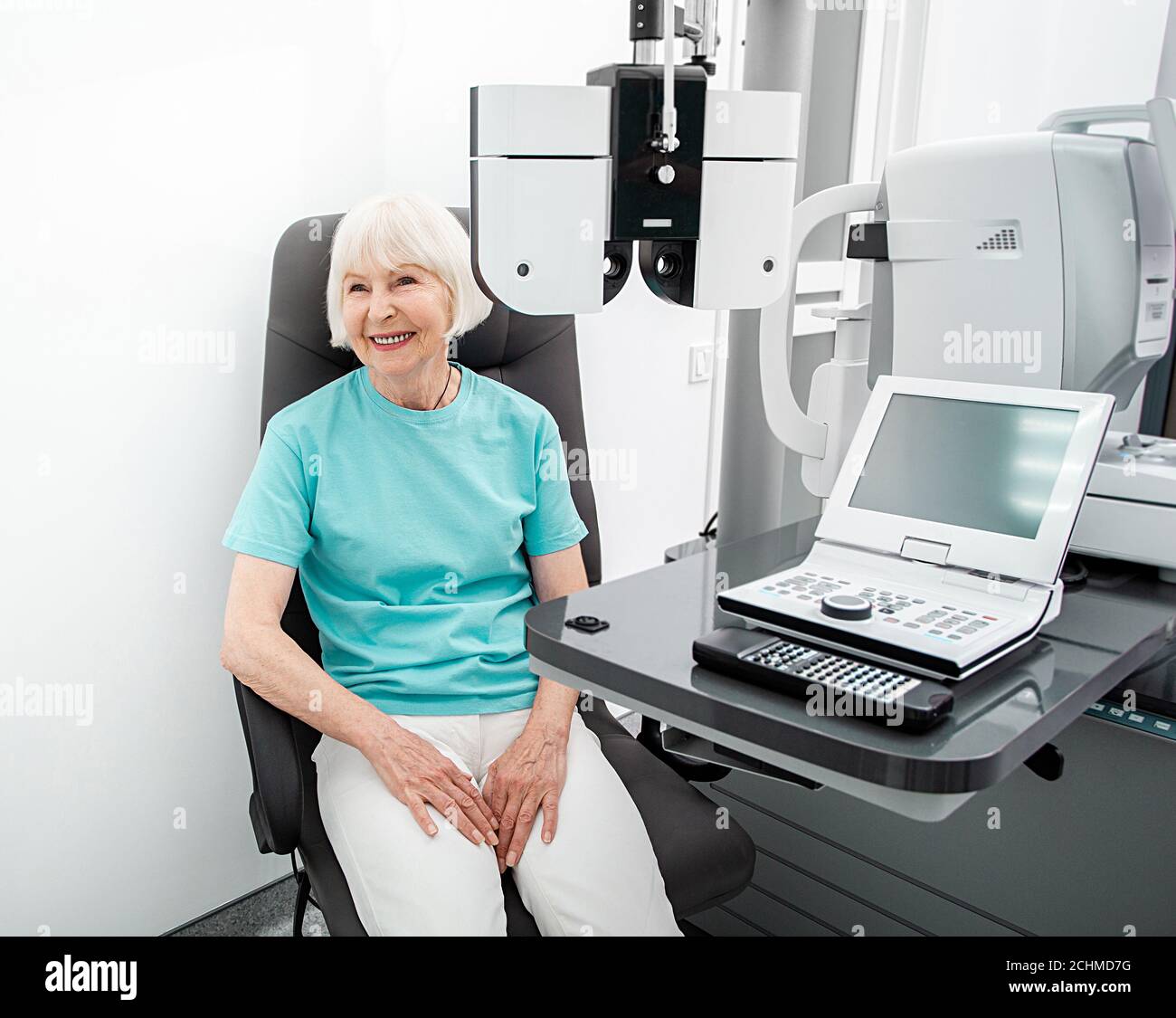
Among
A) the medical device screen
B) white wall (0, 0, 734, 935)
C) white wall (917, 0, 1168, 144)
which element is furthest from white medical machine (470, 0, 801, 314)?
white wall (917, 0, 1168, 144)

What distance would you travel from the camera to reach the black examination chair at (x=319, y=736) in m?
1.18

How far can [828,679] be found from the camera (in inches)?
34.1

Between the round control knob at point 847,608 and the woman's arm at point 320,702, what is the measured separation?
1.72ft

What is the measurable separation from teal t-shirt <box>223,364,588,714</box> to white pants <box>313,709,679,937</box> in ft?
0.35

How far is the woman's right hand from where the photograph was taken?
120 centimetres

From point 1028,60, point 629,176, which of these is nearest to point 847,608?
point 629,176

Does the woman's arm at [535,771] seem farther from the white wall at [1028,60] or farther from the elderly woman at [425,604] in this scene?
the white wall at [1028,60]

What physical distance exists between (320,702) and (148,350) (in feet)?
1.97

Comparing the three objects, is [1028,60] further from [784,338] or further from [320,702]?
[320,702]

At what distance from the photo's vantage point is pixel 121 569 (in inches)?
59.8

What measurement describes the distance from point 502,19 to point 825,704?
1457 millimetres

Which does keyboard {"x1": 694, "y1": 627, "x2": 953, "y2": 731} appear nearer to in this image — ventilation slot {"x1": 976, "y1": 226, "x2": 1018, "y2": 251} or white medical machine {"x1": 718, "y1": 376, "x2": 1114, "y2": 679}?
white medical machine {"x1": 718, "y1": 376, "x2": 1114, "y2": 679}
